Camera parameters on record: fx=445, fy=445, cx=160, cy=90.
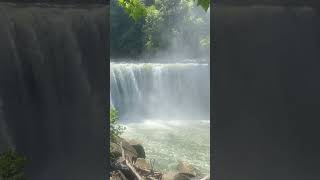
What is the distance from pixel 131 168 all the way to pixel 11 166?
3466mm

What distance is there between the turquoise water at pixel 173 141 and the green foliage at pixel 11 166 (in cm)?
596

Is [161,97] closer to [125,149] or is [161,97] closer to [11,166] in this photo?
[125,149]

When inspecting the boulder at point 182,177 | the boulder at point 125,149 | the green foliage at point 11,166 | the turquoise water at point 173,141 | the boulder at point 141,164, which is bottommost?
the turquoise water at point 173,141

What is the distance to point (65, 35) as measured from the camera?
4.63 meters

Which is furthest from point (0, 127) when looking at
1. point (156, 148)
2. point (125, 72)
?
point (125, 72)

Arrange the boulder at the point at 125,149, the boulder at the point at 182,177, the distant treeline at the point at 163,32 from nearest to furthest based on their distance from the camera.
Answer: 1. the boulder at the point at 125,149
2. the boulder at the point at 182,177
3. the distant treeline at the point at 163,32

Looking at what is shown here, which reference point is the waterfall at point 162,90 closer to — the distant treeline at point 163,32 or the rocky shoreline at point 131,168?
the distant treeline at point 163,32

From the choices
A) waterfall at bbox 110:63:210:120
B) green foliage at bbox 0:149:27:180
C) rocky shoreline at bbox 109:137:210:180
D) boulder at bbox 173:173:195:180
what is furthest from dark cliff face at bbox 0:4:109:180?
waterfall at bbox 110:63:210:120

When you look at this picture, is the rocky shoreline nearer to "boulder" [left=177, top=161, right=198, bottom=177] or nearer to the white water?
"boulder" [left=177, top=161, right=198, bottom=177]

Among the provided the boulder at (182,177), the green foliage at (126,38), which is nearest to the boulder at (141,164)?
the boulder at (182,177)
